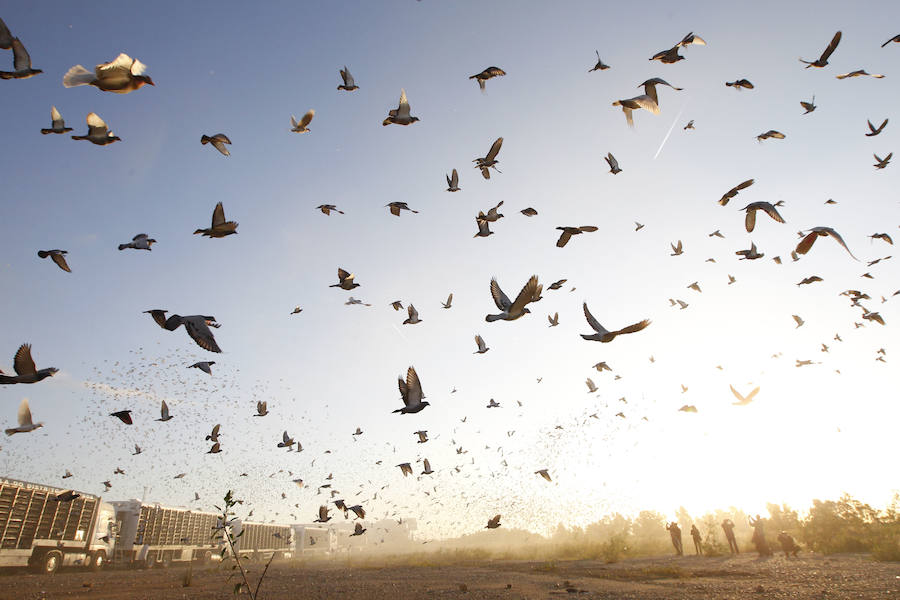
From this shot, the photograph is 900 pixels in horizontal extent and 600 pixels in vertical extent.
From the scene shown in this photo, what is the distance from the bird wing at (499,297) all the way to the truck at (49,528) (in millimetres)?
21953

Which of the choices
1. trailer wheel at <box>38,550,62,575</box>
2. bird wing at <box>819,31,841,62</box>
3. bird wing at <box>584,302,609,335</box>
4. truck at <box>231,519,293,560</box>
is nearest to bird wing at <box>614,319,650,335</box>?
bird wing at <box>584,302,609,335</box>

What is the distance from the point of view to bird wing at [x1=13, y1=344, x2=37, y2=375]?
6.35 metres

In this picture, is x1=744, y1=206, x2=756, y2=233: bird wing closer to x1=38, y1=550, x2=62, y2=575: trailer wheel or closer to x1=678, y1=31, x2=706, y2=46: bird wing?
x1=678, y1=31, x2=706, y2=46: bird wing

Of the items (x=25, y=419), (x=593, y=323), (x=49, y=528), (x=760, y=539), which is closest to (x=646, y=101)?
(x=593, y=323)

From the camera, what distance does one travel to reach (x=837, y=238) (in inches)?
247

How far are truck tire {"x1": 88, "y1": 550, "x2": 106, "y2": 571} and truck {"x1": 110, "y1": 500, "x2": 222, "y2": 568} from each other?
5.61 ft

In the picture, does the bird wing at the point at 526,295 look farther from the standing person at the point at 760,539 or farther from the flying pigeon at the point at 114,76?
the standing person at the point at 760,539

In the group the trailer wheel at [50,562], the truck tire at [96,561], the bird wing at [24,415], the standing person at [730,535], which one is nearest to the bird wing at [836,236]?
the bird wing at [24,415]

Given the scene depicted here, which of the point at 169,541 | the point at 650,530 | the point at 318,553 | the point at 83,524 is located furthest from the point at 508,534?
the point at 83,524

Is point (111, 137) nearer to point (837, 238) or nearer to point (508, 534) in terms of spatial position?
point (837, 238)

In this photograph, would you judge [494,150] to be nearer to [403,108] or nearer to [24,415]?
[403,108]

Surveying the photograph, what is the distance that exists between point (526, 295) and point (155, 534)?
36338mm

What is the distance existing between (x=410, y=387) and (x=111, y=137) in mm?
6728

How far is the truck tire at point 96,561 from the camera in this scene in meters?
25.3
